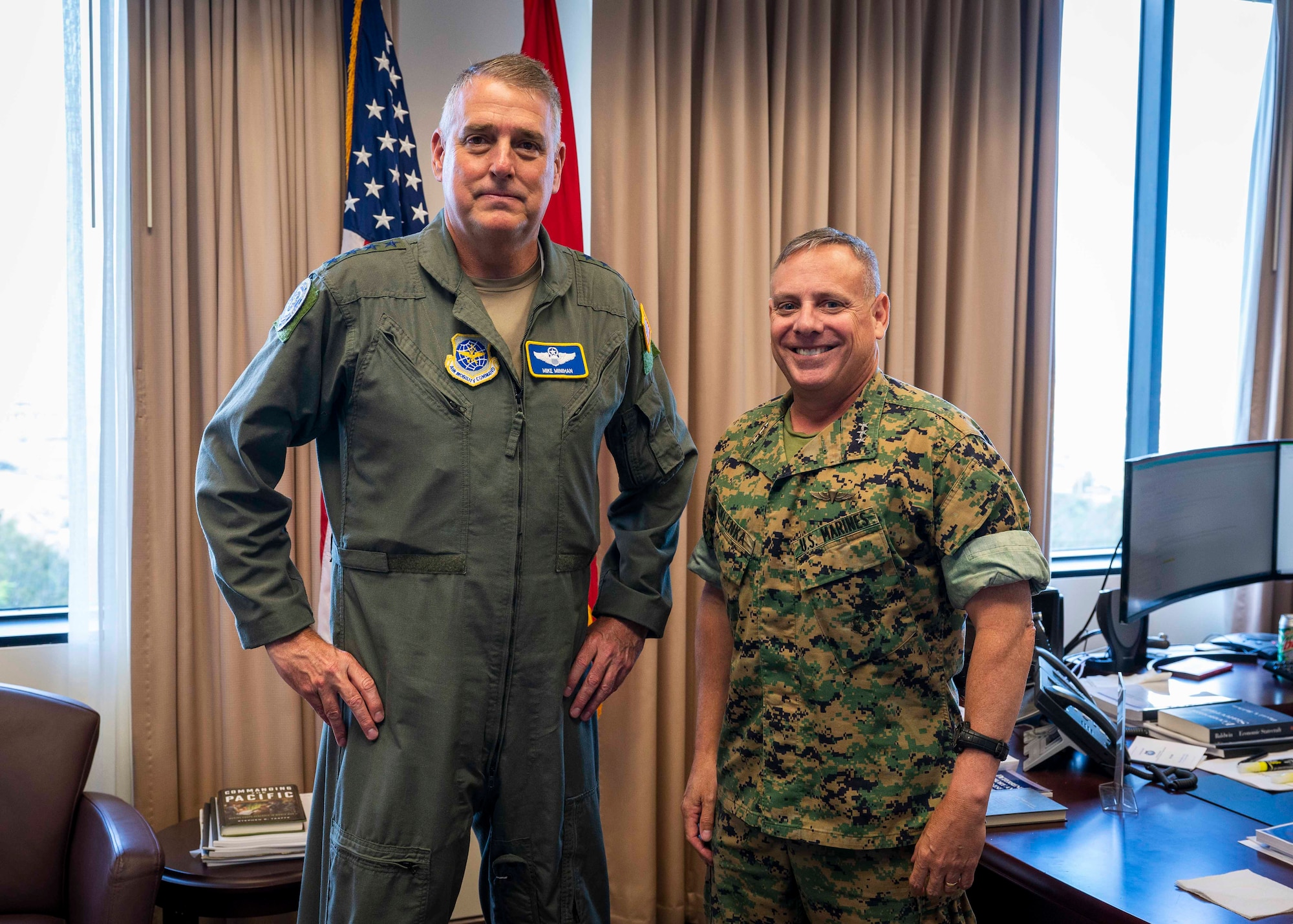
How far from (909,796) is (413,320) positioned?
100 centimetres

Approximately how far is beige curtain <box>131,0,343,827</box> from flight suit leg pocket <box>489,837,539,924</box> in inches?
46.5

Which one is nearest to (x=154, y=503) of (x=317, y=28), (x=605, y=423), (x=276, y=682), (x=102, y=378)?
(x=102, y=378)

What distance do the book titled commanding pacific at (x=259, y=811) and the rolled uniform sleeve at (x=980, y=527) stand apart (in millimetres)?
1503

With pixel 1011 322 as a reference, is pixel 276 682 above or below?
below

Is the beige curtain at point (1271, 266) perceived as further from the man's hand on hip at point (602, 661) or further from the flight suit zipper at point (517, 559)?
the flight suit zipper at point (517, 559)

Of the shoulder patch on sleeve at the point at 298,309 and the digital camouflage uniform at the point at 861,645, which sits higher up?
the shoulder patch on sleeve at the point at 298,309

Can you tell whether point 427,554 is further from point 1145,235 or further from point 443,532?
point 1145,235

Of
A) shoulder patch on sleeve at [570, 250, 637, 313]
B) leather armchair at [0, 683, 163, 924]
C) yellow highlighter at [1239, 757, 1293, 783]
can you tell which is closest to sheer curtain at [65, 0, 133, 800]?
leather armchair at [0, 683, 163, 924]

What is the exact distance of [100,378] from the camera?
7.77 ft

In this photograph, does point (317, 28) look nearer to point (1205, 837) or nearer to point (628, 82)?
point (628, 82)

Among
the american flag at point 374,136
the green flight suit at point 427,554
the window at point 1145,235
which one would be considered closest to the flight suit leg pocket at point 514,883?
the green flight suit at point 427,554

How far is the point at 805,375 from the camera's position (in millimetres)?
1463

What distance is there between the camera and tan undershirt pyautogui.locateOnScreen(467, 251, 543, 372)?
1.50 metres

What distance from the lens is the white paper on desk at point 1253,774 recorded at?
186cm
